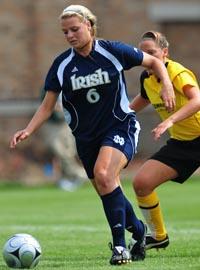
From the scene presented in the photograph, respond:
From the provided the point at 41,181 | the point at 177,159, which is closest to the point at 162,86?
the point at 177,159

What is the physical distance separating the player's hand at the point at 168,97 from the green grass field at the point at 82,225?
1.20 metres

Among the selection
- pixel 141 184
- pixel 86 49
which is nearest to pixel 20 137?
pixel 86 49

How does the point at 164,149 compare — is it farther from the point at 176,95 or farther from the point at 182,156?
the point at 176,95

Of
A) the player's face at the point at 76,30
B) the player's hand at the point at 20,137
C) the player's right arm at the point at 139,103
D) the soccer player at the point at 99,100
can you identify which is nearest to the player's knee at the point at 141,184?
the soccer player at the point at 99,100

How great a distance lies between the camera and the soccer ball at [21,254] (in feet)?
26.9

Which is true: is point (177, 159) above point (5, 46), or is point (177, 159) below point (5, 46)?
above

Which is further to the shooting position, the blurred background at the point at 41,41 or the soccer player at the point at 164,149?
the blurred background at the point at 41,41

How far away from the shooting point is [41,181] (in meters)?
23.2

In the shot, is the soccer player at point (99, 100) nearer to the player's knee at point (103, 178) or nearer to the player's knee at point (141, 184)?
the player's knee at point (103, 178)

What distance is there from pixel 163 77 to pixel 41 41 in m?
16.1

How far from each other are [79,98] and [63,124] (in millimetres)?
13591

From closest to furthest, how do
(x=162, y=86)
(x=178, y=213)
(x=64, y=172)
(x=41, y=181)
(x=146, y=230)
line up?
(x=162, y=86) → (x=146, y=230) → (x=178, y=213) → (x=64, y=172) → (x=41, y=181)

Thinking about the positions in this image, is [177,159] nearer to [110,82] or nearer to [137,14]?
[110,82]

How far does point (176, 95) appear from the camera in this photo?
8.95m
